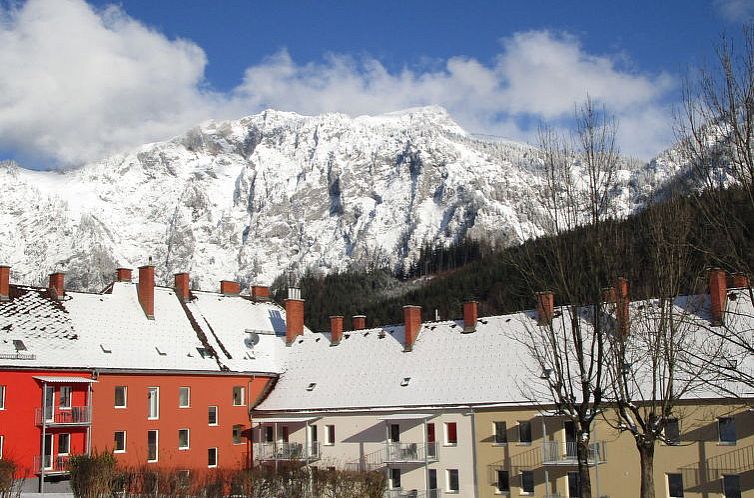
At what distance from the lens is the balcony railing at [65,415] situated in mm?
47906

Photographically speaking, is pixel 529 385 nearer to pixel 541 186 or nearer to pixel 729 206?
pixel 541 186

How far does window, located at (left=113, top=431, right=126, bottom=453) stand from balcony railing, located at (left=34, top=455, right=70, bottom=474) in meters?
3.52

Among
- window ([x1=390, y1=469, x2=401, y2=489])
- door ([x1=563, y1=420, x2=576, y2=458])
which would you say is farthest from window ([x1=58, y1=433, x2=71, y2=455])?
door ([x1=563, y1=420, x2=576, y2=458])

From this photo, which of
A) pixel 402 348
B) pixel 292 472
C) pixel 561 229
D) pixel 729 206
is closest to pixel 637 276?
pixel 561 229

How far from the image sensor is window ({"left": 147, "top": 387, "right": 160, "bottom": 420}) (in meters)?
53.5

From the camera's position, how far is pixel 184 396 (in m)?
55.4

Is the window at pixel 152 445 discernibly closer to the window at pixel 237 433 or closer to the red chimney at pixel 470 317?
the window at pixel 237 433

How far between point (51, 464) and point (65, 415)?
2.73 m

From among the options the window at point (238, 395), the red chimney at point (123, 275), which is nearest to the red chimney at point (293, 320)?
the window at point (238, 395)

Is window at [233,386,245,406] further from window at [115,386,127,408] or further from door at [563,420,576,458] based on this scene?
door at [563,420,576,458]

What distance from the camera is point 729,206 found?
2228 cm

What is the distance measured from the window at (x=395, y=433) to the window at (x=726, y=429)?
18.3 metres

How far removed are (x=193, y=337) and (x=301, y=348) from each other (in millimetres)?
8161

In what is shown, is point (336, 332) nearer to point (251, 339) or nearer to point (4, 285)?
point (251, 339)
